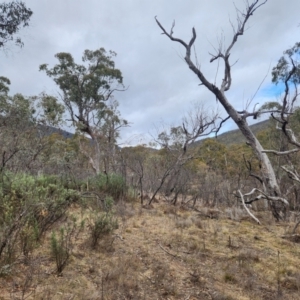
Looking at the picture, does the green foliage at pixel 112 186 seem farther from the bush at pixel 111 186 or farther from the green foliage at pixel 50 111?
the green foliage at pixel 50 111

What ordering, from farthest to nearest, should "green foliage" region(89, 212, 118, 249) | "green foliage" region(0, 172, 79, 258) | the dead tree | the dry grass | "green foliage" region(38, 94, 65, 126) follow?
"green foliage" region(38, 94, 65, 126) → the dead tree → "green foliage" region(89, 212, 118, 249) → "green foliage" region(0, 172, 79, 258) → the dry grass

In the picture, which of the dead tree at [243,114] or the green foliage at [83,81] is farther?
the green foliage at [83,81]

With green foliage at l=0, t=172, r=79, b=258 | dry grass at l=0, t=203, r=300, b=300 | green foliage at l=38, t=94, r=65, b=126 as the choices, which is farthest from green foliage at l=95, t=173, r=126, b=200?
green foliage at l=38, t=94, r=65, b=126

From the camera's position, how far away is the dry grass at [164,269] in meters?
2.81

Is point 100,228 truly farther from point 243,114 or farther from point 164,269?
point 243,114

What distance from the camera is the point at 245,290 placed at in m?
3.12

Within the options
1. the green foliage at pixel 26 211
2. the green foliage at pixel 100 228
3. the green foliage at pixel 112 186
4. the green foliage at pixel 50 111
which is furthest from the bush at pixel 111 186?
the green foliage at pixel 50 111

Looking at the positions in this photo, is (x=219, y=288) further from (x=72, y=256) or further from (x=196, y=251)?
(x=72, y=256)

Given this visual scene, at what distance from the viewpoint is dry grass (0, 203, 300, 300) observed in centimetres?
281

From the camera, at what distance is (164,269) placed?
3.48 m

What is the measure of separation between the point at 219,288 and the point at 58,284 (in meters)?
1.71

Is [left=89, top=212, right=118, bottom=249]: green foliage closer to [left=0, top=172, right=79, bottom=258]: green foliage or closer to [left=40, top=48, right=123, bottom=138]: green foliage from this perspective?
[left=0, top=172, right=79, bottom=258]: green foliage

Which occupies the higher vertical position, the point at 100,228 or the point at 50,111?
the point at 50,111

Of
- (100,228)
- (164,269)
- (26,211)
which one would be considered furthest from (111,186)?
(26,211)
